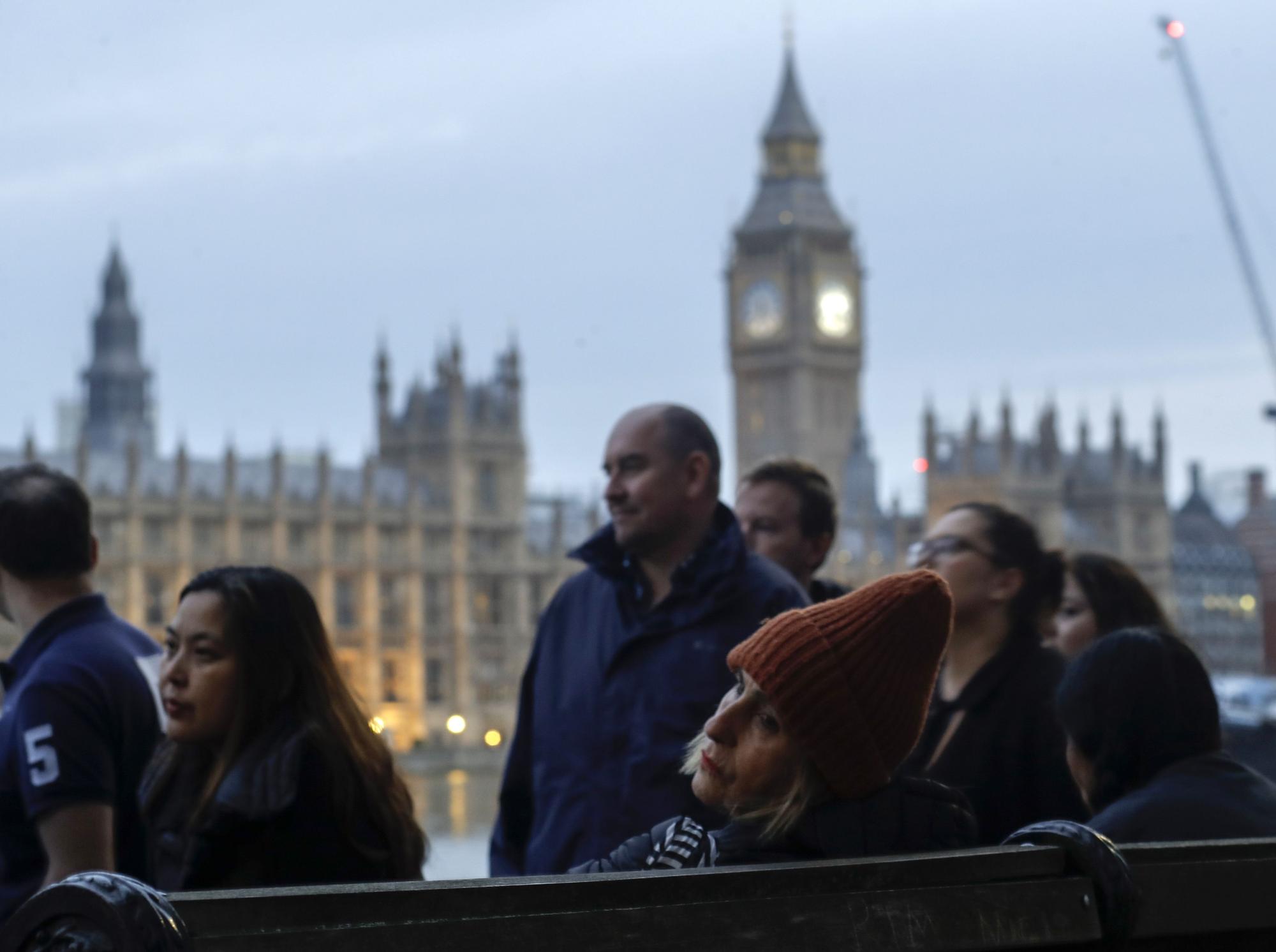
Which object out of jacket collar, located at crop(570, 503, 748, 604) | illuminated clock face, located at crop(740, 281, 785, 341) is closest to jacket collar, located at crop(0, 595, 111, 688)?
jacket collar, located at crop(570, 503, 748, 604)

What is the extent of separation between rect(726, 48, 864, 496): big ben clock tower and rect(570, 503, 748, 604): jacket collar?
8925 cm

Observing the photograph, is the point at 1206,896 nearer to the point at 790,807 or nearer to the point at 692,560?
the point at 790,807

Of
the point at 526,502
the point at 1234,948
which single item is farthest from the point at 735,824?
the point at 526,502

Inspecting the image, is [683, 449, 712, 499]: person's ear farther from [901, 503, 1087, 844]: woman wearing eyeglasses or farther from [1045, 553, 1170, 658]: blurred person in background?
[1045, 553, 1170, 658]: blurred person in background

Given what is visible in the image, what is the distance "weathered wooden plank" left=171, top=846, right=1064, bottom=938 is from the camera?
181 centimetres

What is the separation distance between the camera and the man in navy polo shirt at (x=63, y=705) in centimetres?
378

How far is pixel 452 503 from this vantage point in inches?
2660

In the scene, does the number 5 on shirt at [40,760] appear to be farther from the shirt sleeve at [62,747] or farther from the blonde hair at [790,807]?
the blonde hair at [790,807]

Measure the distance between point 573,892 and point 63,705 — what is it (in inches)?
84.8

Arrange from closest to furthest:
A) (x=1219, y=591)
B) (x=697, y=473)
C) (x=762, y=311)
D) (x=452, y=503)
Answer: (x=697, y=473)
(x=452, y=503)
(x=1219, y=591)
(x=762, y=311)

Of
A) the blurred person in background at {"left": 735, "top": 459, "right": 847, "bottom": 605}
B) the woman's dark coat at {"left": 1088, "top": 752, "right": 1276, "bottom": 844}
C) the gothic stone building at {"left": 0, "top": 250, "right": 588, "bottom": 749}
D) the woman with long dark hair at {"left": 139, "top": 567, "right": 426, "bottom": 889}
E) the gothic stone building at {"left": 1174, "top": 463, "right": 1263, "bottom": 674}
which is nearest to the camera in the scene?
the woman's dark coat at {"left": 1088, "top": 752, "right": 1276, "bottom": 844}

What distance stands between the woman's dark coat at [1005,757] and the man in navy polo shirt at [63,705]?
1.60 metres

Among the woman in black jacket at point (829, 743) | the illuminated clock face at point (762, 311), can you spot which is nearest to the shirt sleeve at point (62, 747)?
the woman in black jacket at point (829, 743)

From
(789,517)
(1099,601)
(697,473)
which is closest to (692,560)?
(697,473)
